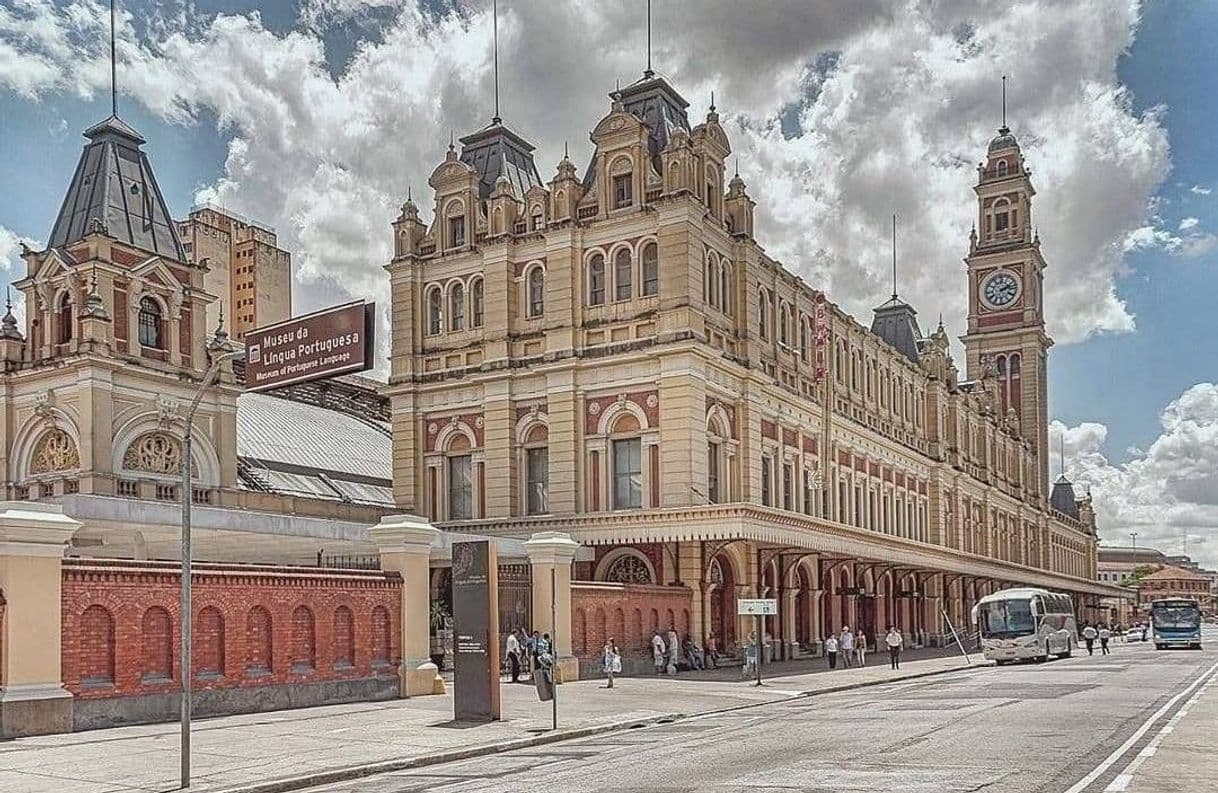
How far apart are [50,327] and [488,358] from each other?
50.3 feet

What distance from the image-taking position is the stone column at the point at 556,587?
35969 mm

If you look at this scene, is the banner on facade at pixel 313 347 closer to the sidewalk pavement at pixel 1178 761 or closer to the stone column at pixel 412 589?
the sidewalk pavement at pixel 1178 761

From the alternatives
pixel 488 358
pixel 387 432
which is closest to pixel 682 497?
pixel 488 358

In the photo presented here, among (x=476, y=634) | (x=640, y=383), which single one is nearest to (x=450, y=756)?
(x=476, y=634)

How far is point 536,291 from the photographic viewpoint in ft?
167

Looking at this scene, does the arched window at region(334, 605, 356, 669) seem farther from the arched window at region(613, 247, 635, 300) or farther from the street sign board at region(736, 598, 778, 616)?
the arched window at region(613, 247, 635, 300)

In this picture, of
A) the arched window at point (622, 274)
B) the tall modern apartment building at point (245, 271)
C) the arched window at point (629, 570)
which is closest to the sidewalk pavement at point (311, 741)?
the arched window at point (629, 570)

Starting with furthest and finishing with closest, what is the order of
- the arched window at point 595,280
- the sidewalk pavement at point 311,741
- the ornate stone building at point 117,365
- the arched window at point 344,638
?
the arched window at point 595,280 → the ornate stone building at point 117,365 → the arched window at point 344,638 → the sidewalk pavement at point 311,741

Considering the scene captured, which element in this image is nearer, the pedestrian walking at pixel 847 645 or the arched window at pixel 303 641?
the arched window at pixel 303 641

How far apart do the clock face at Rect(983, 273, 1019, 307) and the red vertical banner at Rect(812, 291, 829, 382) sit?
59.8 m

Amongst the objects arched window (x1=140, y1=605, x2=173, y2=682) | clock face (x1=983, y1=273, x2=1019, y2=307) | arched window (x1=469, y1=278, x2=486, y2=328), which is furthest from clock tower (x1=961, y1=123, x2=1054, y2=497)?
arched window (x1=140, y1=605, x2=173, y2=682)

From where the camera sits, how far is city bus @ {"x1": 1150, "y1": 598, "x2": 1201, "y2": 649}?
73.2 metres

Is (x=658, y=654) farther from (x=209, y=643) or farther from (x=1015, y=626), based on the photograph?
(x=209, y=643)

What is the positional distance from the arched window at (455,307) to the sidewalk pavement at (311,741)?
21.6 meters
